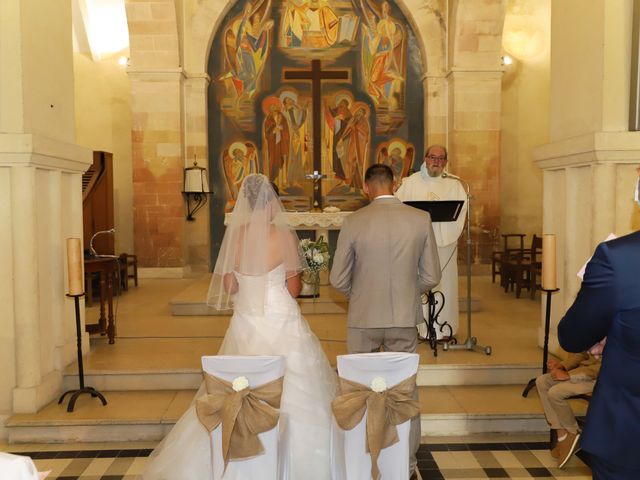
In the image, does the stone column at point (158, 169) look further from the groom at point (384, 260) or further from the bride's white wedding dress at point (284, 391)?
the groom at point (384, 260)

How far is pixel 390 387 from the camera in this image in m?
3.36

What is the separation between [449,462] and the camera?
15.2ft

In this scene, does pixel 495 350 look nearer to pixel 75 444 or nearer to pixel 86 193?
pixel 75 444

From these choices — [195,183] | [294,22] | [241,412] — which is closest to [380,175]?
[241,412]

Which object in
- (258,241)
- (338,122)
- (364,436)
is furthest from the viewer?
(338,122)

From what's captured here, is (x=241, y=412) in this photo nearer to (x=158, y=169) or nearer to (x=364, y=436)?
(x=364, y=436)

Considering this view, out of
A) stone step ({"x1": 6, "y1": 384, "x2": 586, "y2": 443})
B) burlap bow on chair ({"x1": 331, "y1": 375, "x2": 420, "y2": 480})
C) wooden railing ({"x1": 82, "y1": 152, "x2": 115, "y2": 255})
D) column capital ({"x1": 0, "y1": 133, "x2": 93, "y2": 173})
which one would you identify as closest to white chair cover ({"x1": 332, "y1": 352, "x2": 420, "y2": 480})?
burlap bow on chair ({"x1": 331, "y1": 375, "x2": 420, "y2": 480})

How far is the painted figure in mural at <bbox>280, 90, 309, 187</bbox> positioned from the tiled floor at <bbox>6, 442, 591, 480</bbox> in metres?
→ 8.83

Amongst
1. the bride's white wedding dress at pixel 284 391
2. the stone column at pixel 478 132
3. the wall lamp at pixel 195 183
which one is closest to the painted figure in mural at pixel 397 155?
the stone column at pixel 478 132

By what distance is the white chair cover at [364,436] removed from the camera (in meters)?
3.32

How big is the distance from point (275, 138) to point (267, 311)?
917cm

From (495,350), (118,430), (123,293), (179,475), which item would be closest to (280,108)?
(123,293)

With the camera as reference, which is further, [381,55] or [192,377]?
[381,55]

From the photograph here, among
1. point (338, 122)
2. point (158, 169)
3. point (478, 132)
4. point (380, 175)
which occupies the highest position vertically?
point (338, 122)
